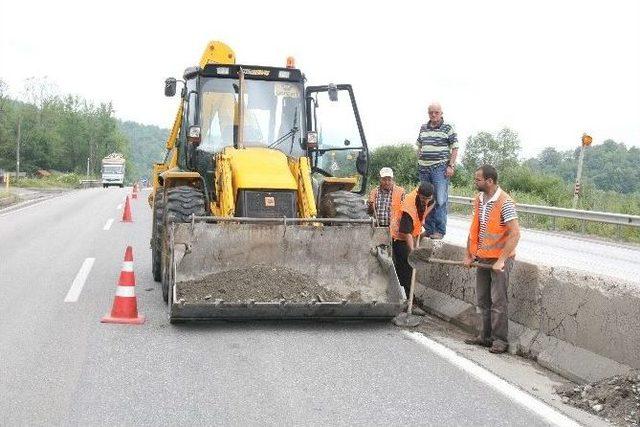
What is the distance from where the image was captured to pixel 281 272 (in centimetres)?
798

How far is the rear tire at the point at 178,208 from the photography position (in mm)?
8781

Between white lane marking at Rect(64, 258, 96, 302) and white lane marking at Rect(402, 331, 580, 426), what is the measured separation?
4.26 metres

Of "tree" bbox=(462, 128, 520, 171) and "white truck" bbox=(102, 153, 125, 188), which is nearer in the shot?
"white truck" bbox=(102, 153, 125, 188)

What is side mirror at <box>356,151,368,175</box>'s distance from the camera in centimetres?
1011

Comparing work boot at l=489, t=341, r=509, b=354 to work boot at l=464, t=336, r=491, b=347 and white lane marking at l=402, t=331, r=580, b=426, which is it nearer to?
work boot at l=464, t=336, r=491, b=347

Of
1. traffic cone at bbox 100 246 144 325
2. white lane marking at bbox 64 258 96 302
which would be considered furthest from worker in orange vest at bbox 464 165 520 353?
white lane marking at bbox 64 258 96 302

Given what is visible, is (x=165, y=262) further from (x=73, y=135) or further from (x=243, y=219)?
(x=73, y=135)

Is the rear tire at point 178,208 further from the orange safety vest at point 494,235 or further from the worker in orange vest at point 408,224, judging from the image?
the orange safety vest at point 494,235

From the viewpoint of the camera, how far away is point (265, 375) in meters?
5.86

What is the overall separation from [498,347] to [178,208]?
395 cm

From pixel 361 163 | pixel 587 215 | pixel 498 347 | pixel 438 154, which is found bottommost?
pixel 498 347

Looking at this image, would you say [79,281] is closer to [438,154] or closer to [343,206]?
[343,206]

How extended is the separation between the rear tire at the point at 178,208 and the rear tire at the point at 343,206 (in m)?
1.54

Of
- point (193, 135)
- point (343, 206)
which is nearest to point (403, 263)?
point (343, 206)
